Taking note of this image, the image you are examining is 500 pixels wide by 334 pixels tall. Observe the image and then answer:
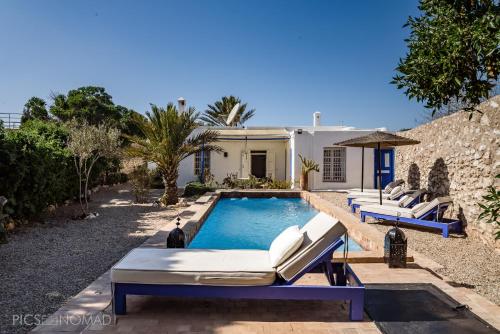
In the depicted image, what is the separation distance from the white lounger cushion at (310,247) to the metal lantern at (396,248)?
2.16 m

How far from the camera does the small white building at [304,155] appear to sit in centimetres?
2239

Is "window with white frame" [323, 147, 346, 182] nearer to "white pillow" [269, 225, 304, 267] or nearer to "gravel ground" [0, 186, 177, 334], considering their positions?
"gravel ground" [0, 186, 177, 334]

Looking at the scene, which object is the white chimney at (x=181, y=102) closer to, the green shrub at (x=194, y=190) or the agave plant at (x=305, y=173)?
the green shrub at (x=194, y=190)

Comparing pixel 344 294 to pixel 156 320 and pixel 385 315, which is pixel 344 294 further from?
pixel 156 320

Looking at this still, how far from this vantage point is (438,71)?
14.4 ft

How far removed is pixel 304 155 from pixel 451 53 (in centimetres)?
1835

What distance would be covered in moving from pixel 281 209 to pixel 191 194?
5.58m

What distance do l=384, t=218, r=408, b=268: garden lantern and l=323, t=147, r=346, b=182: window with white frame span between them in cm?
1675

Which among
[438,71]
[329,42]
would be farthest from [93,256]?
[329,42]

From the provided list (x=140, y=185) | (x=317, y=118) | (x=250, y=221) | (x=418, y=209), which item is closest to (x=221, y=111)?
(x=317, y=118)

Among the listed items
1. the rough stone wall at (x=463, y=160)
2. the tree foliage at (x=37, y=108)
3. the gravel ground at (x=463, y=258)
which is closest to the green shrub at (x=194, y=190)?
the rough stone wall at (x=463, y=160)

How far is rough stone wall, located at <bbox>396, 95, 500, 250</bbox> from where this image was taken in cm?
826

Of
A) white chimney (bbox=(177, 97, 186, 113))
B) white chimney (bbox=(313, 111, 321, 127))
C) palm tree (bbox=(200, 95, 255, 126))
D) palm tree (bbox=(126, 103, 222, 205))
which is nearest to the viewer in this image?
palm tree (bbox=(126, 103, 222, 205))

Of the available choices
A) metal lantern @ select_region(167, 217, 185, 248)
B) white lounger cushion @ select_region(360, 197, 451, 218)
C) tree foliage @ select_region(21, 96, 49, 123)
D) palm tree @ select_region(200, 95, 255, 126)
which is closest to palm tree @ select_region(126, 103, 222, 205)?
white lounger cushion @ select_region(360, 197, 451, 218)
